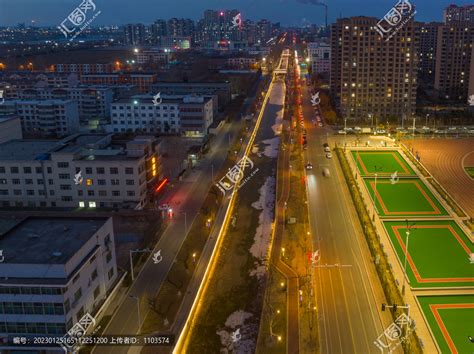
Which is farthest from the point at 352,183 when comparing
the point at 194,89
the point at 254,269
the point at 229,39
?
the point at 229,39

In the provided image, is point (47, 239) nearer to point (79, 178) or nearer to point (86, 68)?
point (79, 178)

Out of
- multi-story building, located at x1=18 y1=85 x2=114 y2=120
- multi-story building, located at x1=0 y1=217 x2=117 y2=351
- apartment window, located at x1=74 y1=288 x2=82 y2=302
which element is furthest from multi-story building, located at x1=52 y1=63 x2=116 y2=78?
apartment window, located at x1=74 y1=288 x2=82 y2=302

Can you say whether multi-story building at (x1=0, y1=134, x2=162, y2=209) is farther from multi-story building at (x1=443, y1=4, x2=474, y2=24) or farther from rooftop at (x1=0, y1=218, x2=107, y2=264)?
multi-story building at (x1=443, y1=4, x2=474, y2=24)

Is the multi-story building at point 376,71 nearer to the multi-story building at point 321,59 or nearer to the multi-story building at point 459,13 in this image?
the multi-story building at point 321,59

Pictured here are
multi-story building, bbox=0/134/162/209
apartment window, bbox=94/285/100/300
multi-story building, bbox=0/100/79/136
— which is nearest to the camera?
apartment window, bbox=94/285/100/300

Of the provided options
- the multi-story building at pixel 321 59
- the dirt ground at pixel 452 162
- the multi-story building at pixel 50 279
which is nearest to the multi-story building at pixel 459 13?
the multi-story building at pixel 321 59

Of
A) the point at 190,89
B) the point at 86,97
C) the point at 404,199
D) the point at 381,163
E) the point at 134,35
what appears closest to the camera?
the point at 404,199

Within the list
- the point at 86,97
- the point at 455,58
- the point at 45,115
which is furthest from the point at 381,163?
the point at 455,58
